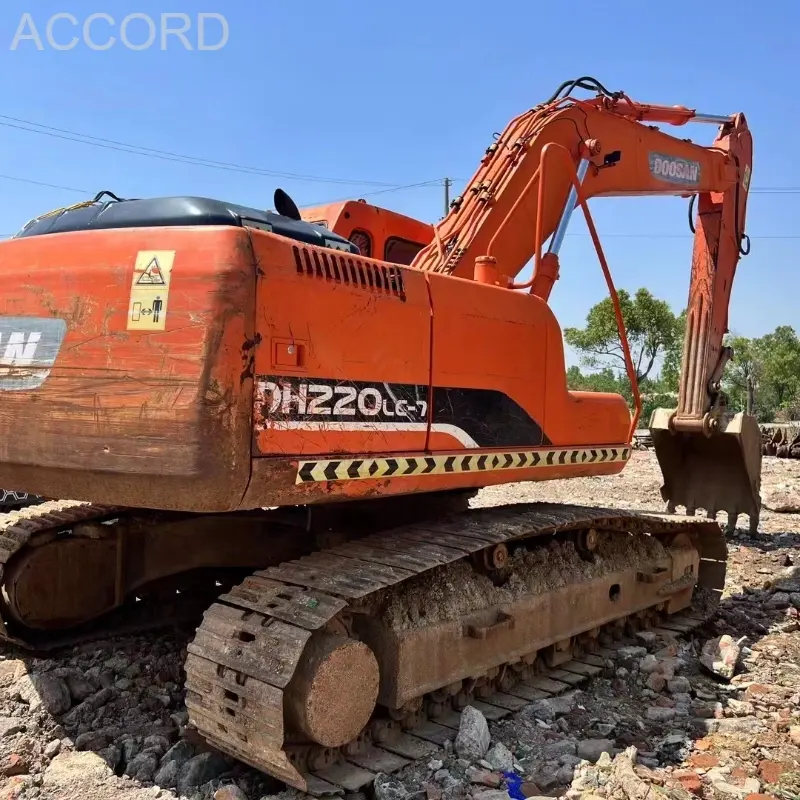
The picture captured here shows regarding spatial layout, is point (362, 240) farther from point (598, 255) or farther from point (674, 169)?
point (674, 169)

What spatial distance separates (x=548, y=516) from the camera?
445cm

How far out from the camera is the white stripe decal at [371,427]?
306 cm

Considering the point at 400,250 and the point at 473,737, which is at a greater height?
the point at 400,250

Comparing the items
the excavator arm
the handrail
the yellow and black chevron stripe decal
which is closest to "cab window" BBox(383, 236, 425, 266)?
the excavator arm

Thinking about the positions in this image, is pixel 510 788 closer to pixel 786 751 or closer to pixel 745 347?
pixel 786 751

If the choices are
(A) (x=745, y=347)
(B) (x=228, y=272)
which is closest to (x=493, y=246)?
(B) (x=228, y=272)

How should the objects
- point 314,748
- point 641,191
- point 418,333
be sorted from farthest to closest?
A: point 641,191 < point 418,333 < point 314,748

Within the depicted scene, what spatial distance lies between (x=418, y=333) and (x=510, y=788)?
1942 mm

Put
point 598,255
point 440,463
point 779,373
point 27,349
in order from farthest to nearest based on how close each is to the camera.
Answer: point 779,373 < point 598,255 < point 440,463 < point 27,349

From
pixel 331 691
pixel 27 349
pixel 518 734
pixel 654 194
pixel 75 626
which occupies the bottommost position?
pixel 518 734

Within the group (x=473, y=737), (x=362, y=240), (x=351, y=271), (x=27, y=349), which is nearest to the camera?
(x=27, y=349)

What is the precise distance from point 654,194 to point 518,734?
4728 millimetres

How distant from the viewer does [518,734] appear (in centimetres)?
376

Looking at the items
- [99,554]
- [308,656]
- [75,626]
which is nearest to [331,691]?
[308,656]
